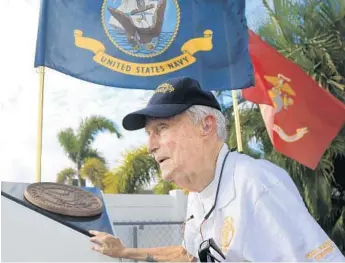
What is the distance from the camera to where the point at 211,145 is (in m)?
1.60

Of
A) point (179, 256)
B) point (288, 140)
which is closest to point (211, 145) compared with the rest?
point (179, 256)

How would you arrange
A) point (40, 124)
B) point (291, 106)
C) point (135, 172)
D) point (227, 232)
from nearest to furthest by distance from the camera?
point (227, 232), point (40, 124), point (291, 106), point (135, 172)

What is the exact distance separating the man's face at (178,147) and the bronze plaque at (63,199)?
57 cm

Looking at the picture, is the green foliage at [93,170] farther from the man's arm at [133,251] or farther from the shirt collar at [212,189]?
the shirt collar at [212,189]

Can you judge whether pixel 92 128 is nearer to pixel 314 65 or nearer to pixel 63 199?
pixel 314 65

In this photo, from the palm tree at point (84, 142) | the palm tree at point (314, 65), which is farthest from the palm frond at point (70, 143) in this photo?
the palm tree at point (314, 65)

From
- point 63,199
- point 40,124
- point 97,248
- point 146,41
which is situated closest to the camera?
point 97,248

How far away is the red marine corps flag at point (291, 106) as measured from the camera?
6480mm

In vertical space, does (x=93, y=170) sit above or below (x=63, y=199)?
below

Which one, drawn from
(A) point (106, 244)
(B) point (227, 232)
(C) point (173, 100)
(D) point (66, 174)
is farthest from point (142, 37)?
(D) point (66, 174)

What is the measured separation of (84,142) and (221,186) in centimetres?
2077

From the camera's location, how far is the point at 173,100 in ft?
5.11

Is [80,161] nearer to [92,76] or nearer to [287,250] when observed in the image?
[92,76]

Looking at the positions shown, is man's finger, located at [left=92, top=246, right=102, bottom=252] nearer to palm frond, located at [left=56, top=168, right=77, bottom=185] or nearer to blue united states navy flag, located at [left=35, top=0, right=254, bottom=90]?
blue united states navy flag, located at [left=35, top=0, right=254, bottom=90]
